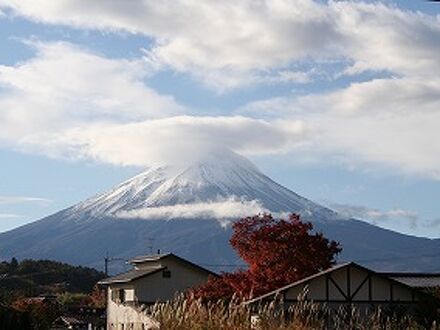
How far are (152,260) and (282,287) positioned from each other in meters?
16.8

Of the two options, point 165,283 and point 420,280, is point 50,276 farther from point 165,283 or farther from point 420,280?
point 420,280

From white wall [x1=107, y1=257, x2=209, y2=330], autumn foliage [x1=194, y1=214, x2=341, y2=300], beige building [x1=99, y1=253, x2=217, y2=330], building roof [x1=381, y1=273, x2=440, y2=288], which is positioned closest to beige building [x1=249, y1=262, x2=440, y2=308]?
autumn foliage [x1=194, y1=214, x2=341, y2=300]

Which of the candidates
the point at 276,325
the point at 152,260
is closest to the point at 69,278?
the point at 152,260

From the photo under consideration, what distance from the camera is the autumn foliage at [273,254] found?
31.0m

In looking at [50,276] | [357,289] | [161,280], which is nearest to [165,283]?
[161,280]

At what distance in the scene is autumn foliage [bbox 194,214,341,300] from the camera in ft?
102

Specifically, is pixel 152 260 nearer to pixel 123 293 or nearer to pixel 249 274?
pixel 123 293

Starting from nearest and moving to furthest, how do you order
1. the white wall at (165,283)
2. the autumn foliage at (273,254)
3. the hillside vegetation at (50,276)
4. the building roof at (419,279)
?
the autumn foliage at (273,254) → the building roof at (419,279) → the white wall at (165,283) → the hillside vegetation at (50,276)

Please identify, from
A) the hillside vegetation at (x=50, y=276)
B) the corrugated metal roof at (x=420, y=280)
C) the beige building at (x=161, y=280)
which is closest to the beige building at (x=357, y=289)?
the corrugated metal roof at (x=420, y=280)

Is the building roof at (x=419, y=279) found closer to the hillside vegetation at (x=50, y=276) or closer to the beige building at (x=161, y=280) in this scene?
the beige building at (x=161, y=280)

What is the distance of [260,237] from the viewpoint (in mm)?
31359

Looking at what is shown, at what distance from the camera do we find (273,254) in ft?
102

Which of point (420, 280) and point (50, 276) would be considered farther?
point (50, 276)

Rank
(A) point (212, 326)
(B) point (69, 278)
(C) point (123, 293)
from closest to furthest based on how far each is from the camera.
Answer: (A) point (212, 326) → (C) point (123, 293) → (B) point (69, 278)
